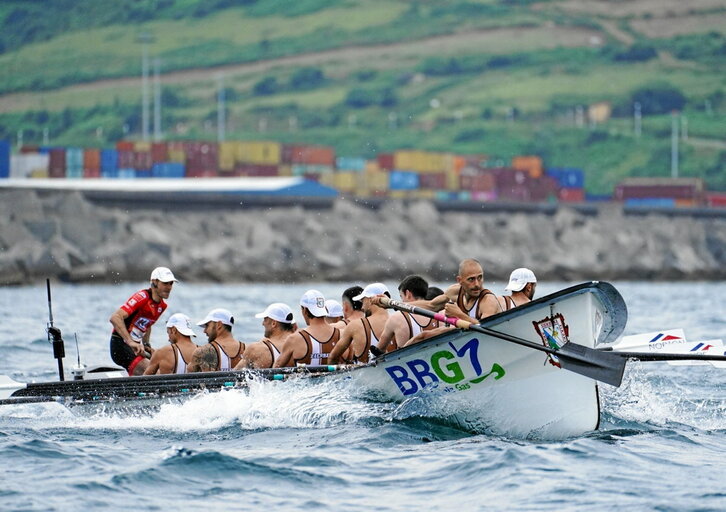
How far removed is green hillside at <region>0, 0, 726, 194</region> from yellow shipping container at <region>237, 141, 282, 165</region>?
26258mm

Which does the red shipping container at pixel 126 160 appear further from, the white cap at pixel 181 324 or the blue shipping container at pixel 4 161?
the white cap at pixel 181 324

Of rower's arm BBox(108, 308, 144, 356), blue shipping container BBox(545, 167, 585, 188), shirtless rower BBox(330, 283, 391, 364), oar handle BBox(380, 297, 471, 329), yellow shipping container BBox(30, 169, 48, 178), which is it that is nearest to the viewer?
oar handle BBox(380, 297, 471, 329)

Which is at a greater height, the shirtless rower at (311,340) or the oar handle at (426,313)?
the oar handle at (426,313)

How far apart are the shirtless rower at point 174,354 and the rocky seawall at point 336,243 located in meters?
42.0

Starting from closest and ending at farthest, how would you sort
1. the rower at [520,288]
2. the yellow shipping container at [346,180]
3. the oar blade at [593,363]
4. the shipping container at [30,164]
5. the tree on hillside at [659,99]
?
1. the oar blade at [593,363]
2. the rower at [520,288]
3. the shipping container at [30,164]
4. the yellow shipping container at [346,180]
5. the tree on hillside at [659,99]

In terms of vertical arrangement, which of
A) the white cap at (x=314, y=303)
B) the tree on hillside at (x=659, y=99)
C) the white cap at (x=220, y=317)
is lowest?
the white cap at (x=220, y=317)

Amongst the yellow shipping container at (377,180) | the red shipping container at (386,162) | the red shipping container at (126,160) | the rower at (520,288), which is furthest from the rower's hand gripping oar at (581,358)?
the red shipping container at (386,162)

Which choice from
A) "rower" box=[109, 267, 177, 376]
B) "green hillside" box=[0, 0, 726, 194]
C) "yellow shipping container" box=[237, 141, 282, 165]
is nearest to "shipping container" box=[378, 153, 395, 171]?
"yellow shipping container" box=[237, 141, 282, 165]

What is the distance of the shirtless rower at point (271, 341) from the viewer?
1430cm

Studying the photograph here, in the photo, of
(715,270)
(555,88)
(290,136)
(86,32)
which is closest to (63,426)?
(715,270)

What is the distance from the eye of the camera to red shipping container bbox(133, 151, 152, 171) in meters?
90.5

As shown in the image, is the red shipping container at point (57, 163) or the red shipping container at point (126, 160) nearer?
the red shipping container at point (57, 163)

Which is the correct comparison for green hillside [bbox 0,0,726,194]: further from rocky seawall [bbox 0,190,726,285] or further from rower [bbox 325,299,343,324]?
rower [bbox 325,299,343,324]

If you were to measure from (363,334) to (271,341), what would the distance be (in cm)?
115
